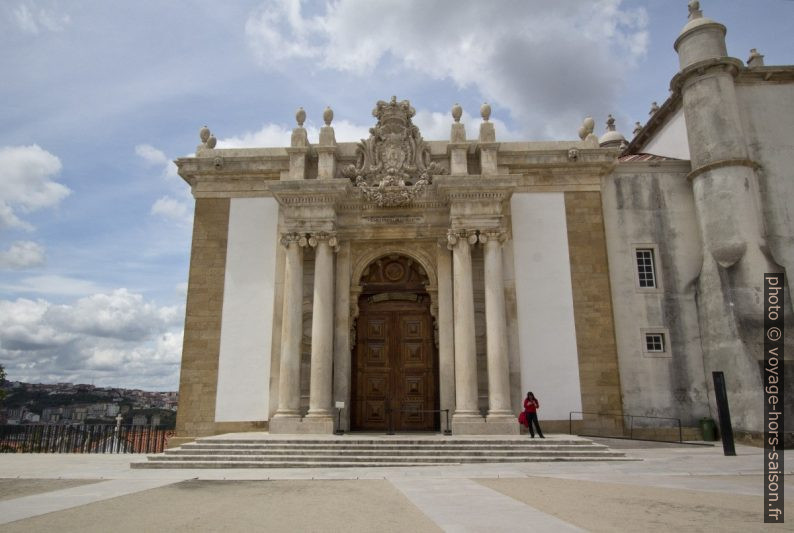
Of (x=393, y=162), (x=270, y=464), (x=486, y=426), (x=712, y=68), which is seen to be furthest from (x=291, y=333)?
(x=712, y=68)

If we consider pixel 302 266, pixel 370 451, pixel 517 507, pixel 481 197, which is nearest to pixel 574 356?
pixel 481 197

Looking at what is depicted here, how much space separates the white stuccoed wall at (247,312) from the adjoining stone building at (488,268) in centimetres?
6

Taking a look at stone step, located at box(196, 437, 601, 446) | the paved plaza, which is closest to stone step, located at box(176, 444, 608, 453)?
stone step, located at box(196, 437, 601, 446)

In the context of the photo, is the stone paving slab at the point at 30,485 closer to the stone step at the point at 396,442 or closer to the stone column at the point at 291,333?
the stone step at the point at 396,442

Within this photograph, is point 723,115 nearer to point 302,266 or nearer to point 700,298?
point 700,298

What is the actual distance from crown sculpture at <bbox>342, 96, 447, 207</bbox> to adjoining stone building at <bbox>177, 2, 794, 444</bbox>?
0.06 meters

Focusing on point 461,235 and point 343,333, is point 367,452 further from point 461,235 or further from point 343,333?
point 461,235

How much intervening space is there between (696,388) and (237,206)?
15.1 metres

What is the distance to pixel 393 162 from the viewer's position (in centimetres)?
1723

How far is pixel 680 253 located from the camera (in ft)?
57.0

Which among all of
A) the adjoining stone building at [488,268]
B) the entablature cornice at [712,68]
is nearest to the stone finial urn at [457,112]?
the adjoining stone building at [488,268]

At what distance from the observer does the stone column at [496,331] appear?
591 inches

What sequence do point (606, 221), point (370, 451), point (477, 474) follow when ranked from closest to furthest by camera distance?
point (477, 474), point (370, 451), point (606, 221)

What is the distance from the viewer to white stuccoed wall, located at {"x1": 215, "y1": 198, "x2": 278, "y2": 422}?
53.1ft
